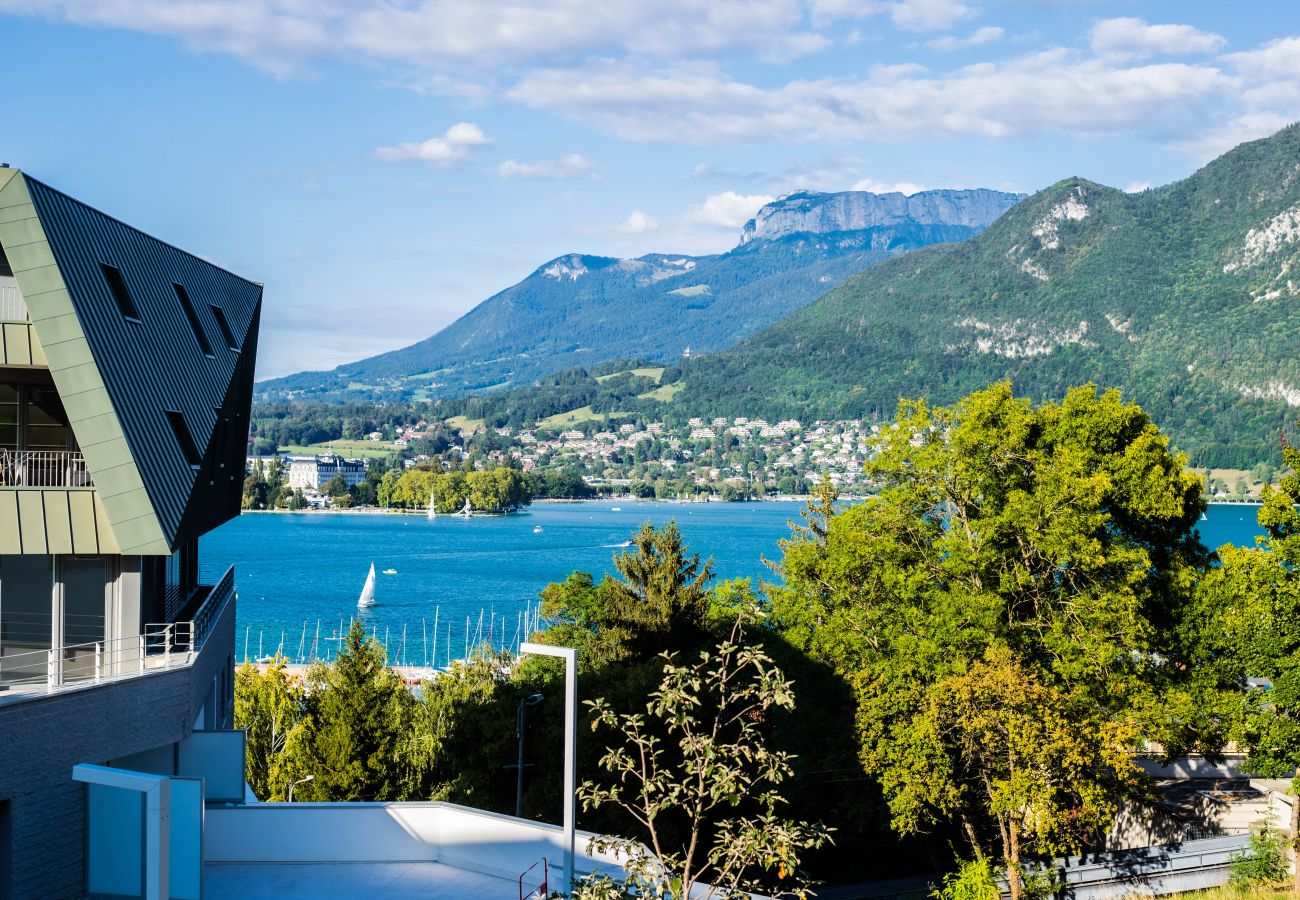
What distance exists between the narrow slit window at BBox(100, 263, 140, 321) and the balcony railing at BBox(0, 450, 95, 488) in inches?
81.3

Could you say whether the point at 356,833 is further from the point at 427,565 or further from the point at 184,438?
the point at 427,565

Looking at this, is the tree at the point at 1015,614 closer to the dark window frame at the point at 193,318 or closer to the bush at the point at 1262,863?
the bush at the point at 1262,863

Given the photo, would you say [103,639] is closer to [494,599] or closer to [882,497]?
[882,497]

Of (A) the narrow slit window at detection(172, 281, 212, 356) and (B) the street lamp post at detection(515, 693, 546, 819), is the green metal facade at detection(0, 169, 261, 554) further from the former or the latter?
(B) the street lamp post at detection(515, 693, 546, 819)

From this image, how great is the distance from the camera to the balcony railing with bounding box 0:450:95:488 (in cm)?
1611

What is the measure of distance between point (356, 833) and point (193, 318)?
9.54 metres

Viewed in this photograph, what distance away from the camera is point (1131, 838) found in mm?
25234

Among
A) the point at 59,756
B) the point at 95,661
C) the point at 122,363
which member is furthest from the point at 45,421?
the point at 59,756

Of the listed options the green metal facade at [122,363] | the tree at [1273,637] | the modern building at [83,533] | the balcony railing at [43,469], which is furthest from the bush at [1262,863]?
the balcony railing at [43,469]

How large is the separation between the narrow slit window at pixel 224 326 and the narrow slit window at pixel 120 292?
465cm

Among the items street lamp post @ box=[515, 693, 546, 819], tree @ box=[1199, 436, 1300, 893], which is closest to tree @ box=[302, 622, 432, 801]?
street lamp post @ box=[515, 693, 546, 819]

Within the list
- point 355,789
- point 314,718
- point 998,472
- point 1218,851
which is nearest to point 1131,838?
point 1218,851

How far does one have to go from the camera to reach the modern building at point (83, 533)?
12898 mm

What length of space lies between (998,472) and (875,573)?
3.21 metres
